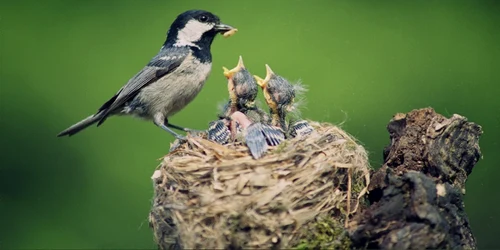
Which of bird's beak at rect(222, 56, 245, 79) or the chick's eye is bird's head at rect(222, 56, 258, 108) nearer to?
bird's beak at rect(222, 56, 245, 79)

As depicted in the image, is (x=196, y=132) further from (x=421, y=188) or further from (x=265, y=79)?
(x=421, y=188)

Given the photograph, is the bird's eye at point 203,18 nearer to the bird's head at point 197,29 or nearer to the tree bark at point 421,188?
the bird's head at point 197,29

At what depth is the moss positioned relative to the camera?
2.65 m

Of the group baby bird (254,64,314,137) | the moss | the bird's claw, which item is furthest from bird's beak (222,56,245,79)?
the moss

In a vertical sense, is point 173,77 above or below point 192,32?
below

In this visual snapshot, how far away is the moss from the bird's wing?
1.61 meters

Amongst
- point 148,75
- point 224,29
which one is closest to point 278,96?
point 224,29

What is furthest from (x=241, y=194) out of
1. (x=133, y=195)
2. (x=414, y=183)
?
(x=133, y=195)

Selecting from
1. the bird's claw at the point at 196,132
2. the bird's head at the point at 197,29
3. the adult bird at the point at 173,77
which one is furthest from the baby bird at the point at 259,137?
the bird's head at the point at 197,29

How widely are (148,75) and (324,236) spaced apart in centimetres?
173

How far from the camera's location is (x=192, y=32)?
13.5ft

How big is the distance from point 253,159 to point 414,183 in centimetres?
69

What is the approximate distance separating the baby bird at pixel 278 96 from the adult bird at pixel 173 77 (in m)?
0.57

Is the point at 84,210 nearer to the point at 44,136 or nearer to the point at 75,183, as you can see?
the point at 75,183
